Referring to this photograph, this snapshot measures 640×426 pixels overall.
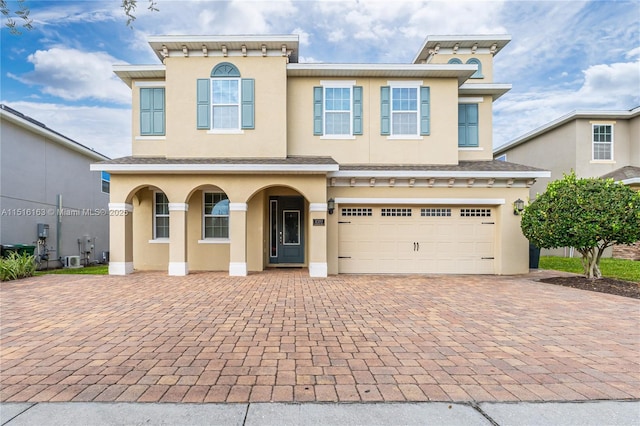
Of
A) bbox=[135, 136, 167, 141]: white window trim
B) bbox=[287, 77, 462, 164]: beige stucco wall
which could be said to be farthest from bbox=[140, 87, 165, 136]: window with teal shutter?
bbox=[287, 77, 462, 164]: beige stucco wall

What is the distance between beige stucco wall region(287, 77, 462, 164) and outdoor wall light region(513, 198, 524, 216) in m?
2.51

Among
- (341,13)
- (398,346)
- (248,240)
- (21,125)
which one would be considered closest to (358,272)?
(248,240)

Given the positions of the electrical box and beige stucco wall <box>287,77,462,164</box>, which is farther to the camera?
the electrical box

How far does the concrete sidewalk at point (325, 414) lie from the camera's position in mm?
2514

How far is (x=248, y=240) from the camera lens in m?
10.9

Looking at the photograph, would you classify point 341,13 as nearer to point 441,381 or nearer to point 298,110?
point 298,110

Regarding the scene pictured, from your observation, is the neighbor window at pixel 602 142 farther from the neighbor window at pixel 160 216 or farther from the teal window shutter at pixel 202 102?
the neighbor window at pixel 160 216

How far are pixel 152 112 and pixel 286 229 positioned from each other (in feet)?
20.9

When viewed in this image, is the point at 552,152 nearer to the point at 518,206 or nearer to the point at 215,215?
the point at 518,206

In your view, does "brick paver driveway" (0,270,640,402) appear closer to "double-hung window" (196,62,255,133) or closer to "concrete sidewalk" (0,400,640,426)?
"concrete sidewalk" (0,400,640,426)

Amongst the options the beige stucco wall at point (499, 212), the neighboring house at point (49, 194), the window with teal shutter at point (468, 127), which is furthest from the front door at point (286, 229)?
the neighboring house at point (49, 194)

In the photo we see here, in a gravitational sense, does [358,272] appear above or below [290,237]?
below

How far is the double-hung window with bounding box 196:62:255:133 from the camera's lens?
10.5 meters

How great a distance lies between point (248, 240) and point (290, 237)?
1707 mm
